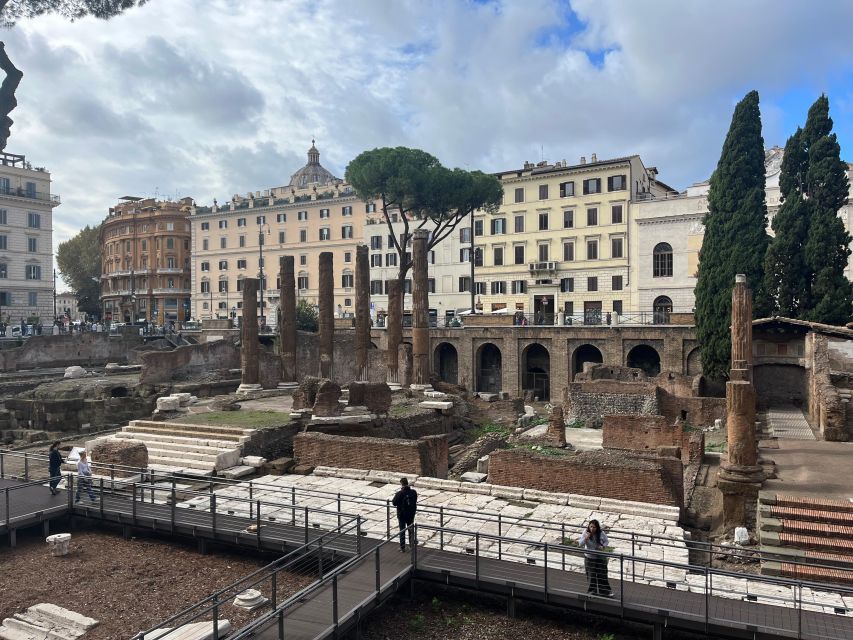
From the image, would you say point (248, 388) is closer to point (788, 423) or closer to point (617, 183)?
point (788, 423)

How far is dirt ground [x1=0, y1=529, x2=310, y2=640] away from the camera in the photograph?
9141 millimetres

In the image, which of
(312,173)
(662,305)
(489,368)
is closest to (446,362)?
(489,368)

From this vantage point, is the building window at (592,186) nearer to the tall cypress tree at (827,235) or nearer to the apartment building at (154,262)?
the tall cypress tree at (827,235)

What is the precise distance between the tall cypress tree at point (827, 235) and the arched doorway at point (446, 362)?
21.9 m

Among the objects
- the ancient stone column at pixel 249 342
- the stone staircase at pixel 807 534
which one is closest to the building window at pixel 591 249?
the ancient stone column at pixel 249 342

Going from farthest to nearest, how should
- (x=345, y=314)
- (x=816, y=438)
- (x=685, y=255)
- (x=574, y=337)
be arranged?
1. (x=345, y=314)
2. (x=685, y=255)
3. (x=574, y=337)
4. (x=816, y=438)

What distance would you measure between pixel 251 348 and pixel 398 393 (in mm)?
7047

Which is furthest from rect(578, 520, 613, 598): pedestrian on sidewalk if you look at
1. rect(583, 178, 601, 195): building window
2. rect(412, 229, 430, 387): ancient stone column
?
rect(583, 178, 601, 195): building window

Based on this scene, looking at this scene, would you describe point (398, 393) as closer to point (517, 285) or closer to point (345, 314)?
point (517, 285)

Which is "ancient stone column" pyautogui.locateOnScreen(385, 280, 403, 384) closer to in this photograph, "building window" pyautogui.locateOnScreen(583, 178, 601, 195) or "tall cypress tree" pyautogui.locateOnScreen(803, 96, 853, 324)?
"tall cypress tree" pyautogui.locateOnScreen(803, 96, 853, 324)

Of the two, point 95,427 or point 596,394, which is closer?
point 95,427

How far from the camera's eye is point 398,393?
96.2 feet

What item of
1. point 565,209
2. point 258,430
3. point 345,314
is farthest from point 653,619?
point 345,314

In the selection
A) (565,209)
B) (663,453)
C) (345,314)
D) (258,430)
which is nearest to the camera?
(663,453)
